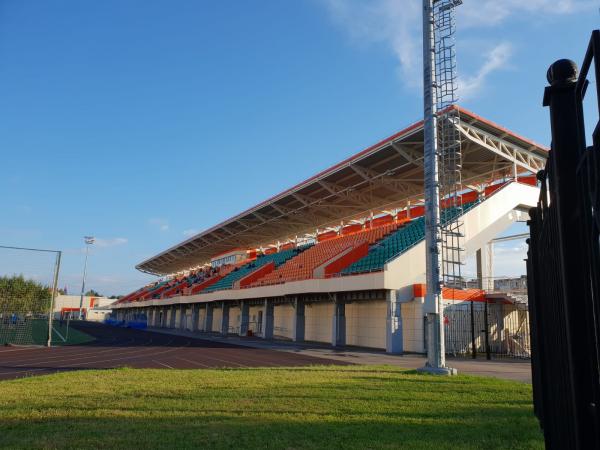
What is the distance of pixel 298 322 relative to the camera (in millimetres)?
34969

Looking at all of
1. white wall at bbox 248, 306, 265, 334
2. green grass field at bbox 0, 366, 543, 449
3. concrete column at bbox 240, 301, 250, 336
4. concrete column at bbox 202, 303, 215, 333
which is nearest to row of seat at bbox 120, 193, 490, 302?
concrete column at bbox 240, 301, 250, 336

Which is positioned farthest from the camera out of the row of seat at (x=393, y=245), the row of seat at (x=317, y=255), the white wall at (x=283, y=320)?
the white wall at (x=283, y=320)

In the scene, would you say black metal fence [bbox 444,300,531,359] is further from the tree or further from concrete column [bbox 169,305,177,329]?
concrete column [bbox 169,305,177,329]

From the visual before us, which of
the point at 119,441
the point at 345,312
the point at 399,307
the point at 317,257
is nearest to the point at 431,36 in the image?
the point at 399,307

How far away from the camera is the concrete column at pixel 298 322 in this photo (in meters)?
34.6

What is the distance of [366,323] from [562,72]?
29479 mm

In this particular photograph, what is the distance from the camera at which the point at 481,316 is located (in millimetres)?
26109

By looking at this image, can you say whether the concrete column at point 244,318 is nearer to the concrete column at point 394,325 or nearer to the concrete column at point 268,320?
the concrete column at point 268,320

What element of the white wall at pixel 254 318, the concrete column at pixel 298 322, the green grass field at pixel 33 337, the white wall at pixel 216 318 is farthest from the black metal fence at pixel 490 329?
the white wall at pixel 216 318

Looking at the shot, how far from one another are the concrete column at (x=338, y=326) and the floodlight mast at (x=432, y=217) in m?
14.6

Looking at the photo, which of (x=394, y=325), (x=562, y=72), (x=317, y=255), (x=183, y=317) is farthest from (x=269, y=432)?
(x=183, y=317)

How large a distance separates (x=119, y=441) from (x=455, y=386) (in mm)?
8706

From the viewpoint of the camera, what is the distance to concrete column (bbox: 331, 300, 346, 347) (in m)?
30.4

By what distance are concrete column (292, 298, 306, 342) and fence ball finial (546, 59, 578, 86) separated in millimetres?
32685
